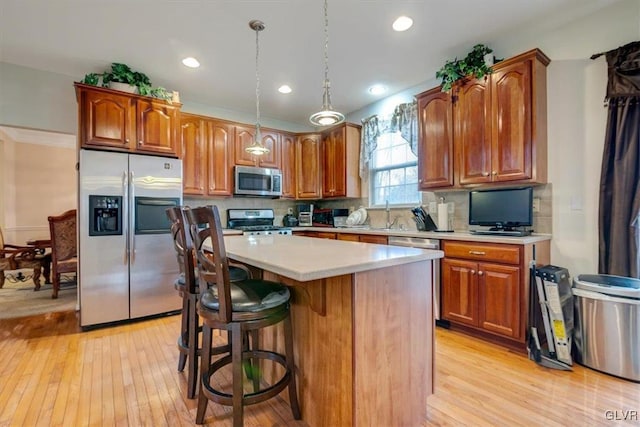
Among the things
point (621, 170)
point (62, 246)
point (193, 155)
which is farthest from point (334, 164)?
point (62, 246)

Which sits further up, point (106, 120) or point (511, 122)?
point (106, 120)

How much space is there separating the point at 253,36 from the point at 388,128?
2.11 meters

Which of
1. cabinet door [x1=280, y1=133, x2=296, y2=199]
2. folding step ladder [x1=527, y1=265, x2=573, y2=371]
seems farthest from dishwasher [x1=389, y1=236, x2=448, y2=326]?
cabinet door [x1=280, y1=133, x2=296, y2=199]

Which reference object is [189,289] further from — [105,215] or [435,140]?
[435,140]

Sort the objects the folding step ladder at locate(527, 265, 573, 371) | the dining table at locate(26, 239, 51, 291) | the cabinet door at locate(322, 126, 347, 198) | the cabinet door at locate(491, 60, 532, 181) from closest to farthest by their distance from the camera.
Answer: the folding step ladder at locate(527, 265, 573, 371) < the cabinet door at locate(491, 60, 532, 181) < the cabinet door at locate(322, 126, 347, 198) < the dining table at locate(26, 239, 51, 291)

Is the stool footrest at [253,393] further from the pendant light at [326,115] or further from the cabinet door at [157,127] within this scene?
the cabinet door at [157,127]

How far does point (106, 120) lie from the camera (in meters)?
3.09

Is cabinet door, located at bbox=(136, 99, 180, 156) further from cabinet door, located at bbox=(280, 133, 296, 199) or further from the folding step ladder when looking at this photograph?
the folding step ladder

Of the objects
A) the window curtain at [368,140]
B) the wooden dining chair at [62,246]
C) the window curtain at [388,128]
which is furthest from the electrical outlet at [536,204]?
the wooden dining chair at [62,246]

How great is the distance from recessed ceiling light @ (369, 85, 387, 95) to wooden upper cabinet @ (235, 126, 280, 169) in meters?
1.56

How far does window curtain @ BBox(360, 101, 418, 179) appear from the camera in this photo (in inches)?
148

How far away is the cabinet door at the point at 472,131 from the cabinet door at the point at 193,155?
10.1 feet

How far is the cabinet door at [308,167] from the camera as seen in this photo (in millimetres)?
4812

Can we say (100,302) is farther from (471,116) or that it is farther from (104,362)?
(471,116)
